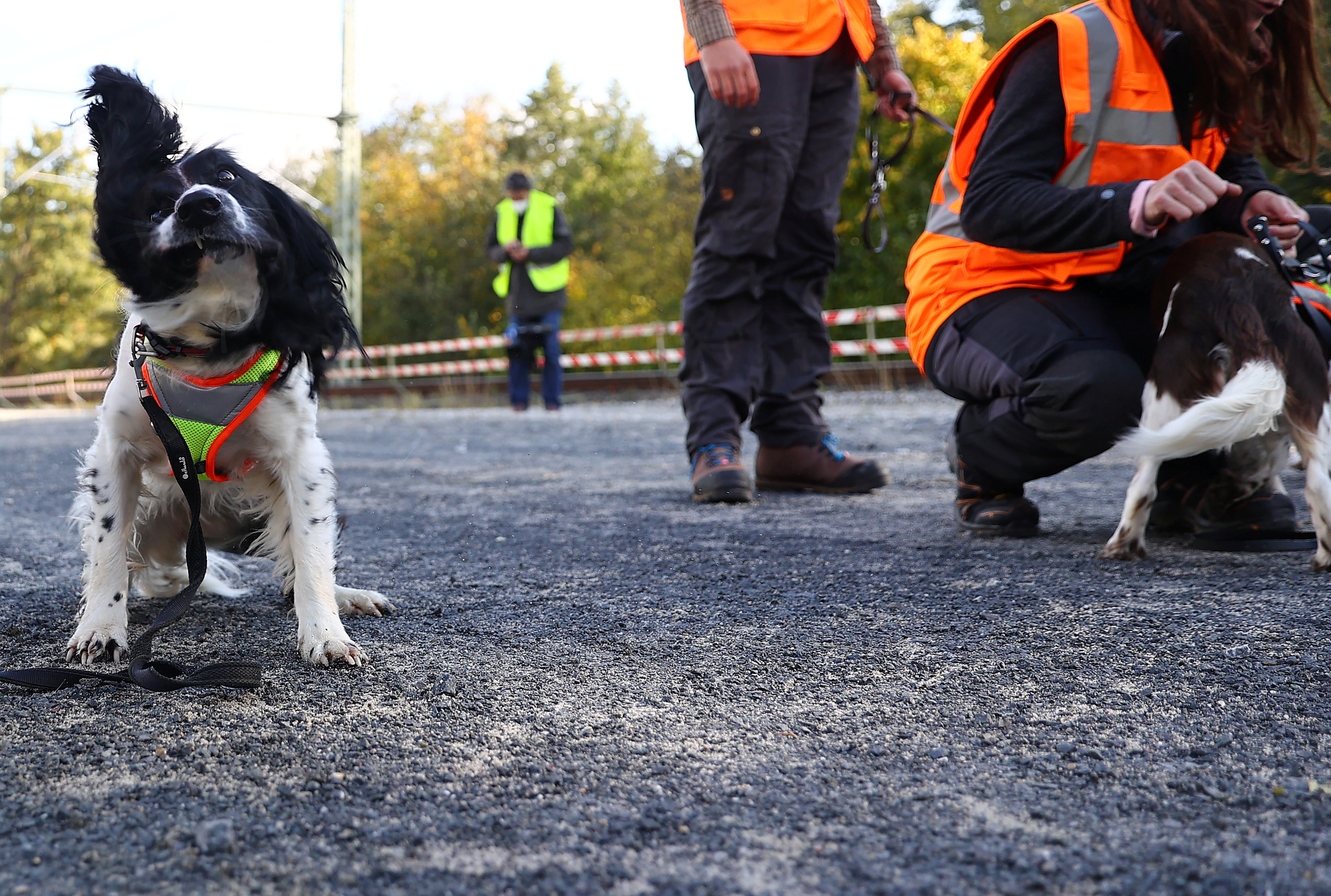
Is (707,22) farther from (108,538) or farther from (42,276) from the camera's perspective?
(42,276)

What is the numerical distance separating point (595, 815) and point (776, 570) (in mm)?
1490

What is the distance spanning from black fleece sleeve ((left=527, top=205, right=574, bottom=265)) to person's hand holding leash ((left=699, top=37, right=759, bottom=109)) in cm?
742

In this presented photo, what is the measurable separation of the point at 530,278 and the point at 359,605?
8.98 m

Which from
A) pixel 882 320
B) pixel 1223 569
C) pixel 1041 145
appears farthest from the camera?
pixel 882 320

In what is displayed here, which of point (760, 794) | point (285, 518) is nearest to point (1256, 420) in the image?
point (760, 794)

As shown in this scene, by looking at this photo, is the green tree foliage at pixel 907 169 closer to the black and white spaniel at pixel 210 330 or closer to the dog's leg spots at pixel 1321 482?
the dog's leg spots at pixel 1321 482

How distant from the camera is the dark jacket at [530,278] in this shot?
36.0 feet

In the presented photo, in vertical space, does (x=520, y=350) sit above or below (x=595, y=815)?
above

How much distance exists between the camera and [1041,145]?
2811 millimetres

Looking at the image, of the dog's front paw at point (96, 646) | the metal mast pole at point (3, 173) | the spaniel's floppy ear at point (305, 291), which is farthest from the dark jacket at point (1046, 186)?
the metal mast pole at point (3, 173)

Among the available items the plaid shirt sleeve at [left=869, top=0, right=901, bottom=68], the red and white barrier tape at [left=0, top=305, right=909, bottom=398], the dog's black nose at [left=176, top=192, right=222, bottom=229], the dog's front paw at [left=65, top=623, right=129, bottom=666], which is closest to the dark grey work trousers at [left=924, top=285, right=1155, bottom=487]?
the plaid shirt sleeve at [left=869, top=0, right=901, bottom=68]

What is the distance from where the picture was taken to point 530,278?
11.1m

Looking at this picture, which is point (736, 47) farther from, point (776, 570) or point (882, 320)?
point (882, 320)

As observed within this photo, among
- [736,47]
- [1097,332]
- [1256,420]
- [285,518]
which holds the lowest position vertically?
[285,518]
